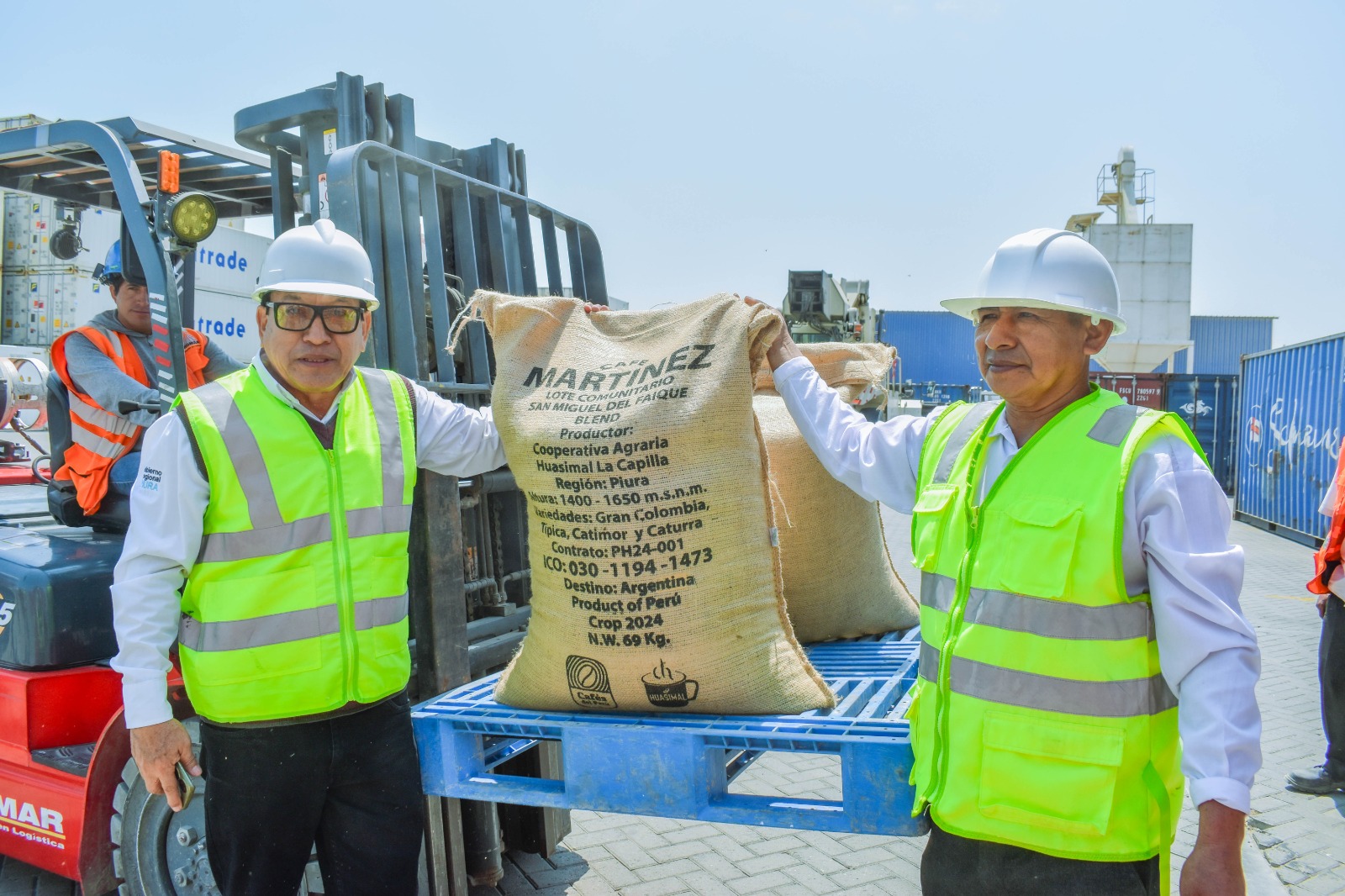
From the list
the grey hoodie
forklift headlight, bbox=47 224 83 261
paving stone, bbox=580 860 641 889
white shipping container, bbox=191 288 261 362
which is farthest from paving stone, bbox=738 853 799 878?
white shipping container, bbox=191 288 261 362

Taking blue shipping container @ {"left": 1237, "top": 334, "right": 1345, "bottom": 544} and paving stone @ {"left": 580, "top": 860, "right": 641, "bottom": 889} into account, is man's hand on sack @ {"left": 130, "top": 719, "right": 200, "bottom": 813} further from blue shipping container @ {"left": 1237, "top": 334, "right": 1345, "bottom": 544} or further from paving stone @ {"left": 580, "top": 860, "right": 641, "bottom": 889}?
blue shipping container @ {"left": 1237, "top": 334, "right": 1345, "bottom": 544}

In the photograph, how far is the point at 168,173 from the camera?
9.88 feet

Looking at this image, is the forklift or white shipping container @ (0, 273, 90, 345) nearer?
the forklift

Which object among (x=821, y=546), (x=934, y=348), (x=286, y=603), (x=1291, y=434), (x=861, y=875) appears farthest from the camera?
(x=934, y=348)

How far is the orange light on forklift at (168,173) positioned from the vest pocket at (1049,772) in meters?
2.78

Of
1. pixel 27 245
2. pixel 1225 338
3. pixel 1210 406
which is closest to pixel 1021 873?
pixel 27 245

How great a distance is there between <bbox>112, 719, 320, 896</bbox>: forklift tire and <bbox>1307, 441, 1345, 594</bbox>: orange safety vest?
13.8 feet

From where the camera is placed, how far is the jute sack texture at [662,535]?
7.14 ft

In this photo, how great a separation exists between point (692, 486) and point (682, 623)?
12.1 inches

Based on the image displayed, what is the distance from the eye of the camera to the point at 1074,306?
5.92 ft

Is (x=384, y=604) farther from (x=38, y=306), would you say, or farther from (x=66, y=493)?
(x=38, y=306)

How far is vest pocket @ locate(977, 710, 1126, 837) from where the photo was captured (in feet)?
5.24

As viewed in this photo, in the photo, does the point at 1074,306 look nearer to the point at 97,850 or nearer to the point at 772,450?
the point at 772,450

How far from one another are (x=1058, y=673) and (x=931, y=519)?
0.37 m
